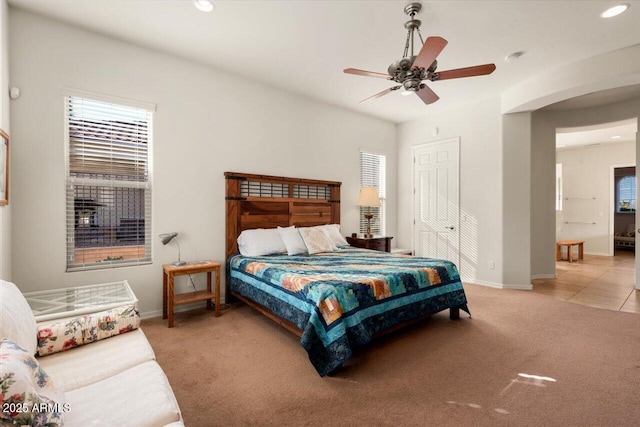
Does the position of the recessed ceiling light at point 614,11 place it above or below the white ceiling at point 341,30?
below

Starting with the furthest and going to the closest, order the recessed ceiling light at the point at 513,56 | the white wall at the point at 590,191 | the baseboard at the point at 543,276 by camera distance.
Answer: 1. the white wall at the point at 590,191
2. the baseboard at the point at 543,276
3. the recessed ceiling light at the point at 513,56

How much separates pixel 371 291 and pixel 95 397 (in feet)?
6.05

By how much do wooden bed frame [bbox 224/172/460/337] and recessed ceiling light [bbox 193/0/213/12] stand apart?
180cm

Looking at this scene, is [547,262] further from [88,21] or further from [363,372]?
[88,21]

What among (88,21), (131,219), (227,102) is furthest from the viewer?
(227,102)

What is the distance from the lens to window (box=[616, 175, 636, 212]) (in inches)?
332

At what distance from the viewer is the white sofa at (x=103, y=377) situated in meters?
1.11

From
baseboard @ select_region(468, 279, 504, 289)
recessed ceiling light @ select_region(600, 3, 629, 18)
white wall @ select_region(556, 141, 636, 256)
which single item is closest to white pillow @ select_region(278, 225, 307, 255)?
baseboard @ select_region(468, 279, 504, 289)

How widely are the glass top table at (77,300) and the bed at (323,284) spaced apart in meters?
1.17

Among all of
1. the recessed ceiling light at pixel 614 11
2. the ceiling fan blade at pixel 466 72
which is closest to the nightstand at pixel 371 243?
the ceiling fan blade at pixel 466 72

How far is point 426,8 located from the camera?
2623mm

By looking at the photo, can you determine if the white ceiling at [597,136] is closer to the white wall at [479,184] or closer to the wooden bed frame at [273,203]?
the white wall at [479,184]

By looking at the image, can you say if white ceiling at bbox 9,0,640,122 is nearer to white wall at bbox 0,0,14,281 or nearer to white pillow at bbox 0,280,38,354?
white wall at bbox 0,0,14,281

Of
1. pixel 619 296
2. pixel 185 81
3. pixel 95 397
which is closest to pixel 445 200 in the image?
pixel 619 296
